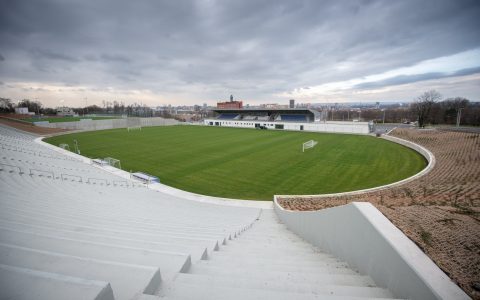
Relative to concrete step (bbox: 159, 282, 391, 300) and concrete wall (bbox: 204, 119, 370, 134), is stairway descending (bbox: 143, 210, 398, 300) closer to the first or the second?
concrete step (bbox: 159, 282, 391, 300)

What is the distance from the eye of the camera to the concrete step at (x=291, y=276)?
3324mm

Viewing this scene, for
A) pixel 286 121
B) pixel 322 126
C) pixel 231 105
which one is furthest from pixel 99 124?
pixel 322 126

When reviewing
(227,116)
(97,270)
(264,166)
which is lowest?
(264,166)

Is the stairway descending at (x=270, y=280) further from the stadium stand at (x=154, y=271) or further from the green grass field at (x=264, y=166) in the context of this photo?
the green grass field at (x=264, y=166)

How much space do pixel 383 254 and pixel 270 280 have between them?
162cm

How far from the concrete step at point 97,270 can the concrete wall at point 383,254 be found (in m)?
2.78

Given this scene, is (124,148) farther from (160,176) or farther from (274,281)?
(274,281)

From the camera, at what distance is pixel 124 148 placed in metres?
37.5

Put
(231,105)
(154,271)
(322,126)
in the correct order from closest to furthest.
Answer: (154,271)
(322,126)
(231,105)

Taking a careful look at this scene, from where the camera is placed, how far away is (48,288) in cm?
166

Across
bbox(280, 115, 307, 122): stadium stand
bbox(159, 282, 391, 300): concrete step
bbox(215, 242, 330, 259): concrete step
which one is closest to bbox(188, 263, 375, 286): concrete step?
bbox(159, 282, 391, 300): concrete step

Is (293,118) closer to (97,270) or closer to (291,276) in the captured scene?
(291,276)

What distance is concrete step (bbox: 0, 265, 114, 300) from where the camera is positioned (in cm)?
158

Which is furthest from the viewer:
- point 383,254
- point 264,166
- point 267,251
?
point 264,166
